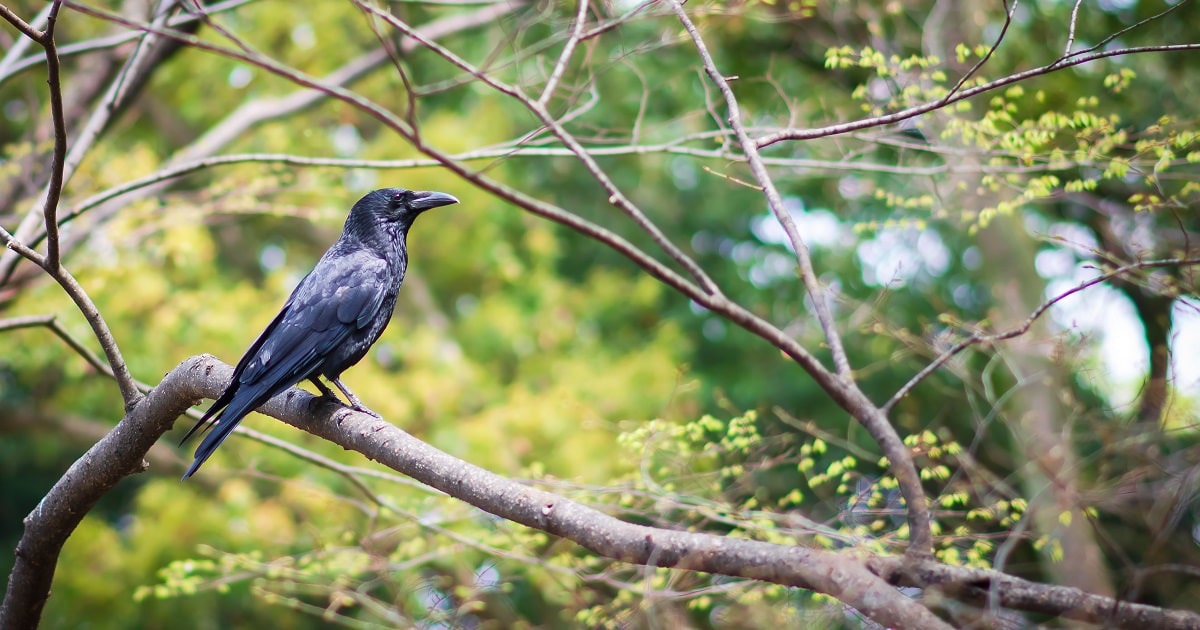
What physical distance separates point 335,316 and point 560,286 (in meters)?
6.87

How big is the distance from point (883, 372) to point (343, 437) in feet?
26.9

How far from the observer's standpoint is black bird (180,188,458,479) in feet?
11.3

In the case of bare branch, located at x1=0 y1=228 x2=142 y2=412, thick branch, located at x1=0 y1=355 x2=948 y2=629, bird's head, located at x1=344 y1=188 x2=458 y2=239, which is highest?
bird's head, located at x1=344 y1=188 x2=458 y2=239

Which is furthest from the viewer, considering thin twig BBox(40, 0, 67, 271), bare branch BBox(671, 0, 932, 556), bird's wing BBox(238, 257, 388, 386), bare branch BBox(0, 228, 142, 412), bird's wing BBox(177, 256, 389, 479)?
bird's wing BBox(238, 257, 388, 386)

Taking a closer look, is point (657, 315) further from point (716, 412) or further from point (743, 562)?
point (743, 562)

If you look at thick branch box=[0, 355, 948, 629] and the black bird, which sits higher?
the black bird

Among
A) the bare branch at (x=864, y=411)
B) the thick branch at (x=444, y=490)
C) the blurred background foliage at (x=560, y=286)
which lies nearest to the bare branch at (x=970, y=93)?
the bare branch at (x=864, y=411)

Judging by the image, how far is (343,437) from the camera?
3.26 meters

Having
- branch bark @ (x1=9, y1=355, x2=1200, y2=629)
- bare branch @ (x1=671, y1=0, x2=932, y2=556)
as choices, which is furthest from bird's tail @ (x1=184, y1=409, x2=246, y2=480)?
bare branch @ (x1=671, y1=0, x2=932, y2=556)

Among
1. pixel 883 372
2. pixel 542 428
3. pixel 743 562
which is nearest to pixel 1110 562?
pixel 883 372

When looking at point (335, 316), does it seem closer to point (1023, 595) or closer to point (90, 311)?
point (90, 311)

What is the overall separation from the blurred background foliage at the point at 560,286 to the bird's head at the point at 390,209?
3.43 feet

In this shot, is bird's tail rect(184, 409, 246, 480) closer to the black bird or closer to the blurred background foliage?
the black bird

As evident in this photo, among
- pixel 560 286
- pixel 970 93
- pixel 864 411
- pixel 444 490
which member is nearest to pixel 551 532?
pixel 444 490
